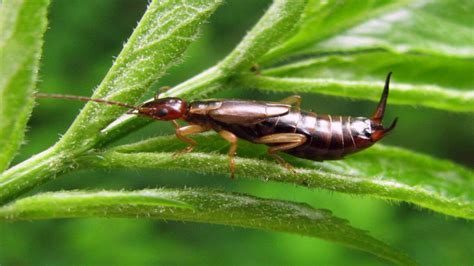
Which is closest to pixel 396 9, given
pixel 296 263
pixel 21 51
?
pixel 21 51

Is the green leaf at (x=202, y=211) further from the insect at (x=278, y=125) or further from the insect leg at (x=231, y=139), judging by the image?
the insect at (x=278, y=125)

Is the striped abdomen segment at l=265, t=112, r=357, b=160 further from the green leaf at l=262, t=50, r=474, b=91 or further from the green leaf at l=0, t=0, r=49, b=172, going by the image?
the green leaf at l=0, t=0, r=49, b=172

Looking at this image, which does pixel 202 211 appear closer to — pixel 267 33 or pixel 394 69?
pixel 267 33

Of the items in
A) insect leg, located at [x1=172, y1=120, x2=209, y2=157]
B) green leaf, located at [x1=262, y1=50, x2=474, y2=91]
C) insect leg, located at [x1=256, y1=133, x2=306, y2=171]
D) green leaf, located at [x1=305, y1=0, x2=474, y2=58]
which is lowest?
insect leg, located at [x1=256, y1=133, x2=306, y2=171]

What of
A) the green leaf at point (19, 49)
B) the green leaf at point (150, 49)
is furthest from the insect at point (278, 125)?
the green leaf at point (19, 49)

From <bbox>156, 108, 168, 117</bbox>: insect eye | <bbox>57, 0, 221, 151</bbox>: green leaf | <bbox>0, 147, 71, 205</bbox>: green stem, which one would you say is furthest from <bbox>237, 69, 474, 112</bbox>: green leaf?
<bbox>0, 147, 71, 205</bbox>: green stem

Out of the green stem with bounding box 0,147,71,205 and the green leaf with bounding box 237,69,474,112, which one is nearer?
the green stem with bounding box 0,147,71,205

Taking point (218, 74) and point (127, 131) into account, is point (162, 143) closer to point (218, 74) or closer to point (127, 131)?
point (127, 131)
